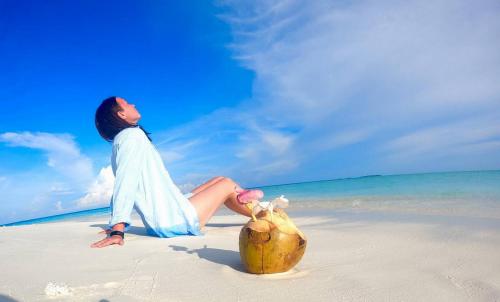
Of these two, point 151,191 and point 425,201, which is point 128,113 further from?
point 425,201

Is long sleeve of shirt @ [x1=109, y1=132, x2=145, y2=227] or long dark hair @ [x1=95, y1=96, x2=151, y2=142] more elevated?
long dark hair @ [x1=95, y1=96, x2=151, y2=142]

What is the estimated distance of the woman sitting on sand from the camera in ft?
12.1

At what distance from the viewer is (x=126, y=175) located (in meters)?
3.67

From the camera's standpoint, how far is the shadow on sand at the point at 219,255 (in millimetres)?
2439

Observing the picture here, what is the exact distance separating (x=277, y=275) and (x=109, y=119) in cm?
289

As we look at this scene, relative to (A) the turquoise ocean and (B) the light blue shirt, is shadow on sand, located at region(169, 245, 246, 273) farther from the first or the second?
(A) the turquoise ocean

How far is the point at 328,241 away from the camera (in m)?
3.33

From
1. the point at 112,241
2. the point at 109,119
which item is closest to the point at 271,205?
the point at 112,241

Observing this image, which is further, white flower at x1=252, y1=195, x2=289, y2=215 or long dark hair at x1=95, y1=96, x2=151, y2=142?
long dark hair at x1=95, y1=96, x2=151, y2=142

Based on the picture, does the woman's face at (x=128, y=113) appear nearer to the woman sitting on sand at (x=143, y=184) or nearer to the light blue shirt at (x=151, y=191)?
the woman sitting on sand at (x=143, y=184)

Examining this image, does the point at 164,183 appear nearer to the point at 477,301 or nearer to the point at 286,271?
the point at 286,271

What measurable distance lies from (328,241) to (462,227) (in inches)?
57.6

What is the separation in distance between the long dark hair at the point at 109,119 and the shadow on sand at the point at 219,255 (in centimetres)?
169

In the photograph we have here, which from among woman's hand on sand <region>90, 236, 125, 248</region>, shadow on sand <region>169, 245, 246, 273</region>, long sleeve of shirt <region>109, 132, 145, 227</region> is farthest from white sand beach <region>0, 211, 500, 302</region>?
long sleeve of shirt <region>109, 132, 145, 227</region>
